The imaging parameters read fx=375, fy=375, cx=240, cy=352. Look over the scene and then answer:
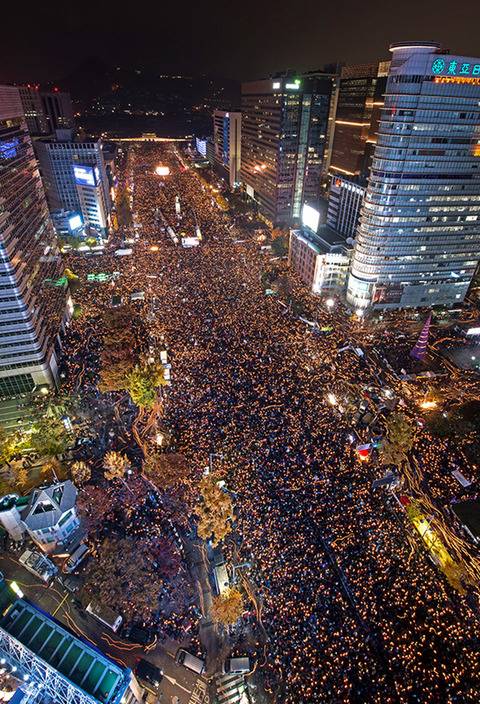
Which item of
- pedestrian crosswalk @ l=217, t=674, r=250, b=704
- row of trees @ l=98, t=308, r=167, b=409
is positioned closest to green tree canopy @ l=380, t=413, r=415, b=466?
pedestrian crosswalk @ l=217, t=674, r=250, b=704

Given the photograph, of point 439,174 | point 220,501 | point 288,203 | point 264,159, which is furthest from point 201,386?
point 264,159

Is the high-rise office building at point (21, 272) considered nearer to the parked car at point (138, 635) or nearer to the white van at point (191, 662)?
the parked car at point (138, 635)

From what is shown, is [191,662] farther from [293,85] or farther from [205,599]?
[293,85]

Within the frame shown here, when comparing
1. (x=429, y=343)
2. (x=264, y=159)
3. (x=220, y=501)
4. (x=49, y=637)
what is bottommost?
(x=429, y=343)

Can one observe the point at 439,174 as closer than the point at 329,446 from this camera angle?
No

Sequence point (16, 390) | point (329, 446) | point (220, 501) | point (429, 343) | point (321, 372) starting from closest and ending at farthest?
point (220, 501), point (329, 446), point (16, 390), point (321, 372), point (429, 343)

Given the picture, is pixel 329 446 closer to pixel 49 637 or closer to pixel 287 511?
pixel 287 511

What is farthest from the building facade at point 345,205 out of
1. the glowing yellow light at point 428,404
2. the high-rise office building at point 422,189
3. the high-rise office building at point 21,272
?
the high-rise office building at point 21,272

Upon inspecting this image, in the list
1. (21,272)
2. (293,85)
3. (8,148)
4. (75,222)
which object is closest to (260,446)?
(21,272)
